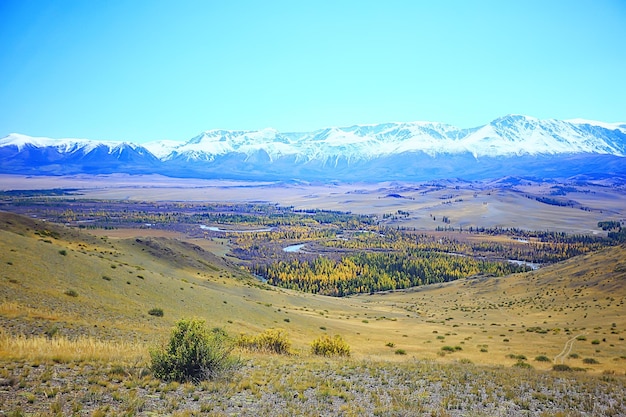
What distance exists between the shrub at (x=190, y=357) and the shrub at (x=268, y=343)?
287 inches

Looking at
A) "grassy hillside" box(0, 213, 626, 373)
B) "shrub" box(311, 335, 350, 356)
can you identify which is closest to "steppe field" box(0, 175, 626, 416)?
"grassy hillside" box(0, 213, 626, 373)

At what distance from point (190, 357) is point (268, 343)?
9395mm

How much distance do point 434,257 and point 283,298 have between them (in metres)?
94.3

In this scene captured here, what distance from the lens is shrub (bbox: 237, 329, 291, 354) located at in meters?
22.7

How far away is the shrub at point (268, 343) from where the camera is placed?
74.4 ft

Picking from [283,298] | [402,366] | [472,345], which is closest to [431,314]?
[283,298]

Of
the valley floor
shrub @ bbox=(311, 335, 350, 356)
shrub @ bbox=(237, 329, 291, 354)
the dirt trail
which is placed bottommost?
the dirt trail

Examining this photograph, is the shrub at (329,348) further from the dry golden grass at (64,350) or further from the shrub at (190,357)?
the dry golden grass at (64,350)

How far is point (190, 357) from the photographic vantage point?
14242mm

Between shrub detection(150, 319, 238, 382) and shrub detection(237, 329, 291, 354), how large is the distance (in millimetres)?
7283

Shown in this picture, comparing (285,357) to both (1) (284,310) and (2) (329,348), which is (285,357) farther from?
(1) (284,310)

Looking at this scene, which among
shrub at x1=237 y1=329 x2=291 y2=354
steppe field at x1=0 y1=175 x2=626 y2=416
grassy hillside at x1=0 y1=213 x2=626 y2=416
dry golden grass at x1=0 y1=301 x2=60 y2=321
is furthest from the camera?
shrub at x1=237 y1=329 x2=291 y2=354

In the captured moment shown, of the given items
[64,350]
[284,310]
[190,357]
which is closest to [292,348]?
[190,357]

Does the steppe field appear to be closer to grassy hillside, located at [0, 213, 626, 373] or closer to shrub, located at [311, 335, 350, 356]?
grassy hillside, located at [0, 213, 626, 373]
